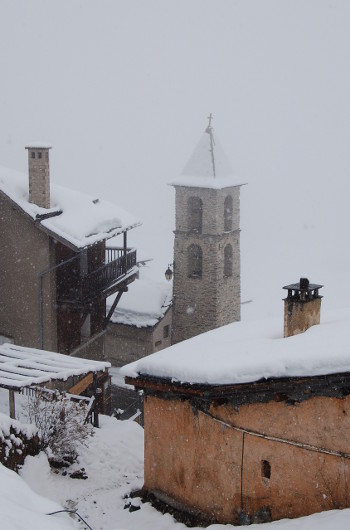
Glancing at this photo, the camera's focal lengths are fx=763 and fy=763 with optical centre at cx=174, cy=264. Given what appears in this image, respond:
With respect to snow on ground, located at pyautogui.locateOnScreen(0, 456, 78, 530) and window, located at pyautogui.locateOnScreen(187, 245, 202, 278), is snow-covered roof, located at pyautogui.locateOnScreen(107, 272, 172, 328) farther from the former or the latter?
snow on ground, located at pyautogui.locateOnScreen(0, 456, 78, 530)

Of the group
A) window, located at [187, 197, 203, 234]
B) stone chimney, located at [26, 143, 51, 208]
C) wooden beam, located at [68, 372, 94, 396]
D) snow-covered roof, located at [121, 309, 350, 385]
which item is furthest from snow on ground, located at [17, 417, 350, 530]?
window, located at [187, 197, 203, 234]

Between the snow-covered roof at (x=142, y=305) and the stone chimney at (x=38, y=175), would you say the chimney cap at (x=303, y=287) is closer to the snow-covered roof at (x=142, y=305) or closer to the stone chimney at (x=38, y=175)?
the stone chimney at (x=38, y=175)

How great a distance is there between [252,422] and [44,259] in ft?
38.2

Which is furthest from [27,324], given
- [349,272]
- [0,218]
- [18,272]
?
[349,272]

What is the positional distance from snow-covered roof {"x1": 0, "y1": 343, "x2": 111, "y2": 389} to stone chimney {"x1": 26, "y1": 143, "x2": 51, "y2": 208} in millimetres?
5030

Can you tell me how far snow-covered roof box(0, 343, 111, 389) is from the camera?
50.8 ft

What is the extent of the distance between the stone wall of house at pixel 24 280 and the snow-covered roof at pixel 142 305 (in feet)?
31.8

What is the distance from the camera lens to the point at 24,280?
73.2ft

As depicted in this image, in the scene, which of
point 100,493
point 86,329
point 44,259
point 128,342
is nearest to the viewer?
point 100,493

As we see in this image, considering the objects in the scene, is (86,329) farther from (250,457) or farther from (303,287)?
(250,457)

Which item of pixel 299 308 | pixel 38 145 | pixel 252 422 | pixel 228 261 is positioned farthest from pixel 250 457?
pixel 228 261

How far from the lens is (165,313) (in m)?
33.2

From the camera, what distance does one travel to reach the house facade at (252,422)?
436 inches

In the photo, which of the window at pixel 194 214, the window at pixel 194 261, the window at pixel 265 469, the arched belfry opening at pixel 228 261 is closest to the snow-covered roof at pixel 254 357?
the window at pixel 265 469
